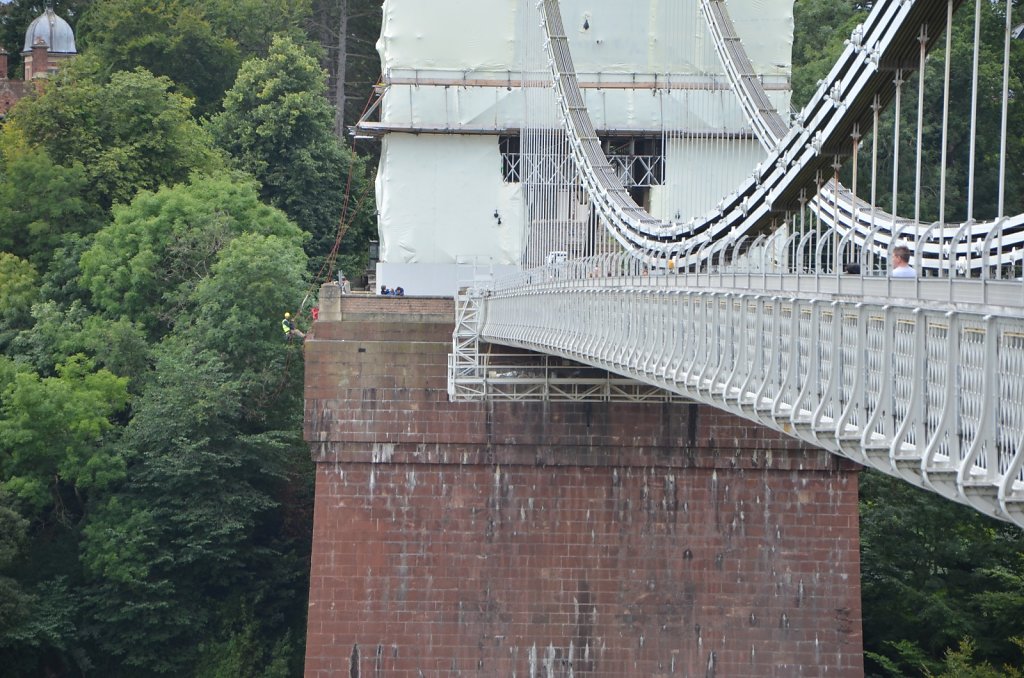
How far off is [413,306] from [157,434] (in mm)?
7213

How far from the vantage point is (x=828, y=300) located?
1490 centimetres

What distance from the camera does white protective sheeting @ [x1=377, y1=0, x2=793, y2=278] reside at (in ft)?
125

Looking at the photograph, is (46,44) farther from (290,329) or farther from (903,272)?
(903,272)

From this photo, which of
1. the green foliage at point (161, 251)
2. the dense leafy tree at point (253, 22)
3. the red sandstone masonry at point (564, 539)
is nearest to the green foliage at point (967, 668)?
the red sandstone masonry at point (564, 539)

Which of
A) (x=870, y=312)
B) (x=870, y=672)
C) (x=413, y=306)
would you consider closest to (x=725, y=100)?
(x=413, y=306)

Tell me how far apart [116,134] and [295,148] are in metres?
4.45

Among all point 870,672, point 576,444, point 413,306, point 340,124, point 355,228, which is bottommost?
point 870,672

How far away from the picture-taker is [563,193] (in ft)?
115

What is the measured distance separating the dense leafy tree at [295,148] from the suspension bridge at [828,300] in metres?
17.1

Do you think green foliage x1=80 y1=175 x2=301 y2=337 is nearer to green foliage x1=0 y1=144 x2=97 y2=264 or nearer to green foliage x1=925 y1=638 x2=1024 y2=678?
green foliage x1=0 y1=144 x2=97 y2=264

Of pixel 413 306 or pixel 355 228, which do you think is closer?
pixel 413 306

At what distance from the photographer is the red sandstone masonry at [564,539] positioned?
3183 cm

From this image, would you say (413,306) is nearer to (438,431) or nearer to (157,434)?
(438,431)

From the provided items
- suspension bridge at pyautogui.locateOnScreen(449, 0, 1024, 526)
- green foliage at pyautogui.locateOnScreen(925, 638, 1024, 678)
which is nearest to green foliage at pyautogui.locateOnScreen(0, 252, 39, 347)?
suspension bridge at pyautogui.locateOnScreen(449, 0, 1024, 526)
